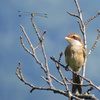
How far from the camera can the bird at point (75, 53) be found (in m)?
6.70

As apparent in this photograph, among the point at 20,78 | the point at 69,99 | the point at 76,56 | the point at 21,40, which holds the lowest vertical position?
the point at 69,99

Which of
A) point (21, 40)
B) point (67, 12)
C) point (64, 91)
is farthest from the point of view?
point (67, 12)

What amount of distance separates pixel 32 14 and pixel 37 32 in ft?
1.84

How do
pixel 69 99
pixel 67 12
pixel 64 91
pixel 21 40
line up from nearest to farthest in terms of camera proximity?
pixel 69 99 < pixel 64 91 < pixel 21 40 < pixel 67 12

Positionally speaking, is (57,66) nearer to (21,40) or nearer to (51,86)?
(51,86)

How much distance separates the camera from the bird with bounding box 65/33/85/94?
670 centimetres

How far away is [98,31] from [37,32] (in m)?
1.99

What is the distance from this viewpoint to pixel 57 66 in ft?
16.1

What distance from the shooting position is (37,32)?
5.59 meters

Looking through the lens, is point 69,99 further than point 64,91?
No

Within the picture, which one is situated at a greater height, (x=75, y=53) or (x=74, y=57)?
(x=75, y=53)

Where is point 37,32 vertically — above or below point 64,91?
above

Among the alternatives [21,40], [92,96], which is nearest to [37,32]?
[21,40]

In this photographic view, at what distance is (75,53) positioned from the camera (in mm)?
6809
